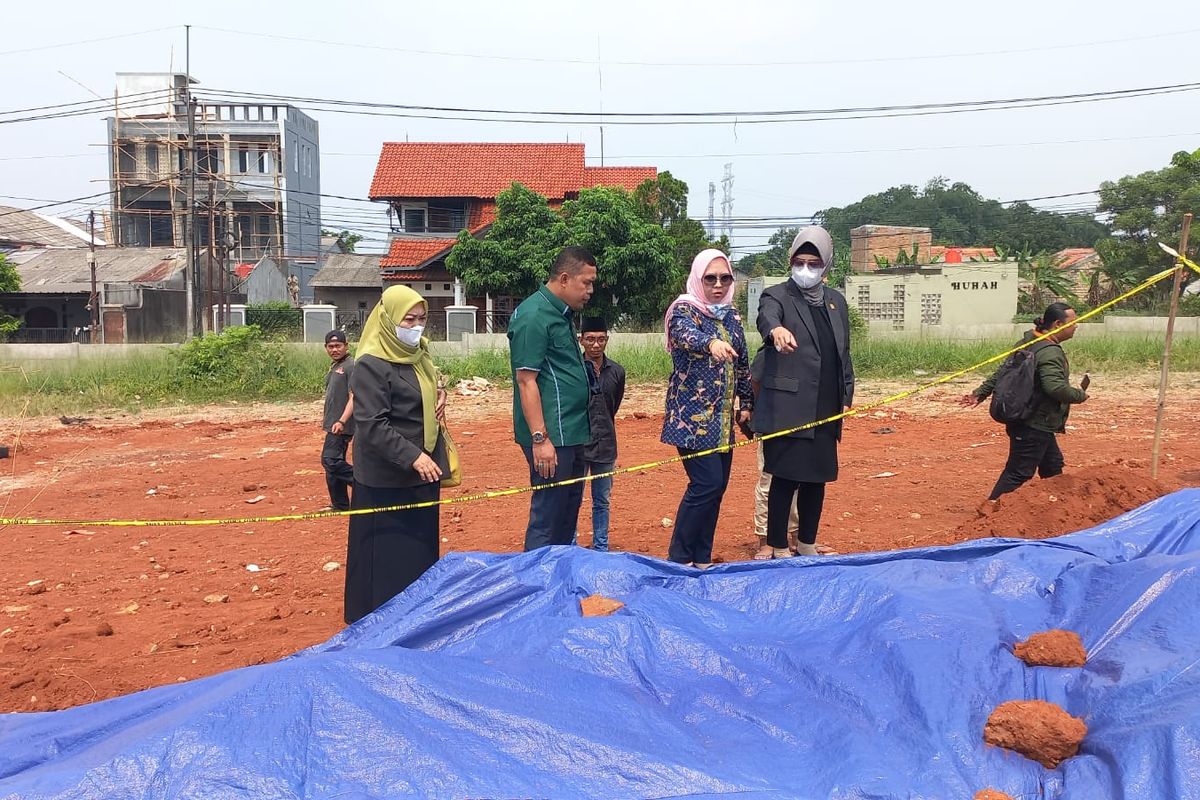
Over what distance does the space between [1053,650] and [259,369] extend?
47.4ft

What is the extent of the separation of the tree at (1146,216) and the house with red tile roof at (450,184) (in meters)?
15.7

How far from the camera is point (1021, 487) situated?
528cm

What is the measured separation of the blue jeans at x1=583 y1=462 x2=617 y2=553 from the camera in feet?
16.3

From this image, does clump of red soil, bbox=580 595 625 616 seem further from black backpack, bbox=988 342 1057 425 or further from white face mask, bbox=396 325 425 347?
black backpack, bbox=988 342 1057 425

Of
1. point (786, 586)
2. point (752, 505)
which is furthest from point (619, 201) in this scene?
point (786, 586)

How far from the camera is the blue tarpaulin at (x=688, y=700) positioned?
82.4 inches

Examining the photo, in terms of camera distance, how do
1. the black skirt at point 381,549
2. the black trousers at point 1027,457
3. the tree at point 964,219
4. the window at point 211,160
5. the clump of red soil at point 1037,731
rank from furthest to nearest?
the tree at point 964,219 → the window at point 211,160 → the black trousers at point 1027,457 → the black skirt at point 381,549 → the clump of red soil at point 1037,731

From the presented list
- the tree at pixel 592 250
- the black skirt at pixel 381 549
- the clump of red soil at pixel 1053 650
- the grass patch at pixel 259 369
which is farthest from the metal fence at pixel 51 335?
the clump of red soil at pixel 1053 650

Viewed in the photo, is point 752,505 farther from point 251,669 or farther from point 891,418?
point 891,418

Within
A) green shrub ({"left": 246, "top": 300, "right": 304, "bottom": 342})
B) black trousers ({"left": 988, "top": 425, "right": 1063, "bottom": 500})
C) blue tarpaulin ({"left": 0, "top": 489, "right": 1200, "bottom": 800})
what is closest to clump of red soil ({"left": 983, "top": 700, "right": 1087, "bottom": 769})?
blue tarpaulin ({"left": 0, "top": 489, "right": 1200, "bottom": 800})

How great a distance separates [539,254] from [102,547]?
16470mm

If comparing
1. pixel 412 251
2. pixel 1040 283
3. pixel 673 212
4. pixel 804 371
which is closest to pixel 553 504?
pixel 804 371

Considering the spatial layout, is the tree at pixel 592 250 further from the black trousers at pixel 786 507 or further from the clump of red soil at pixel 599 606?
the clump of red soil at pixel 599 606

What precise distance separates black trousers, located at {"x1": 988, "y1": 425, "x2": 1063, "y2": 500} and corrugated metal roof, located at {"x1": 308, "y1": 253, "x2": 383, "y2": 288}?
2806cm
